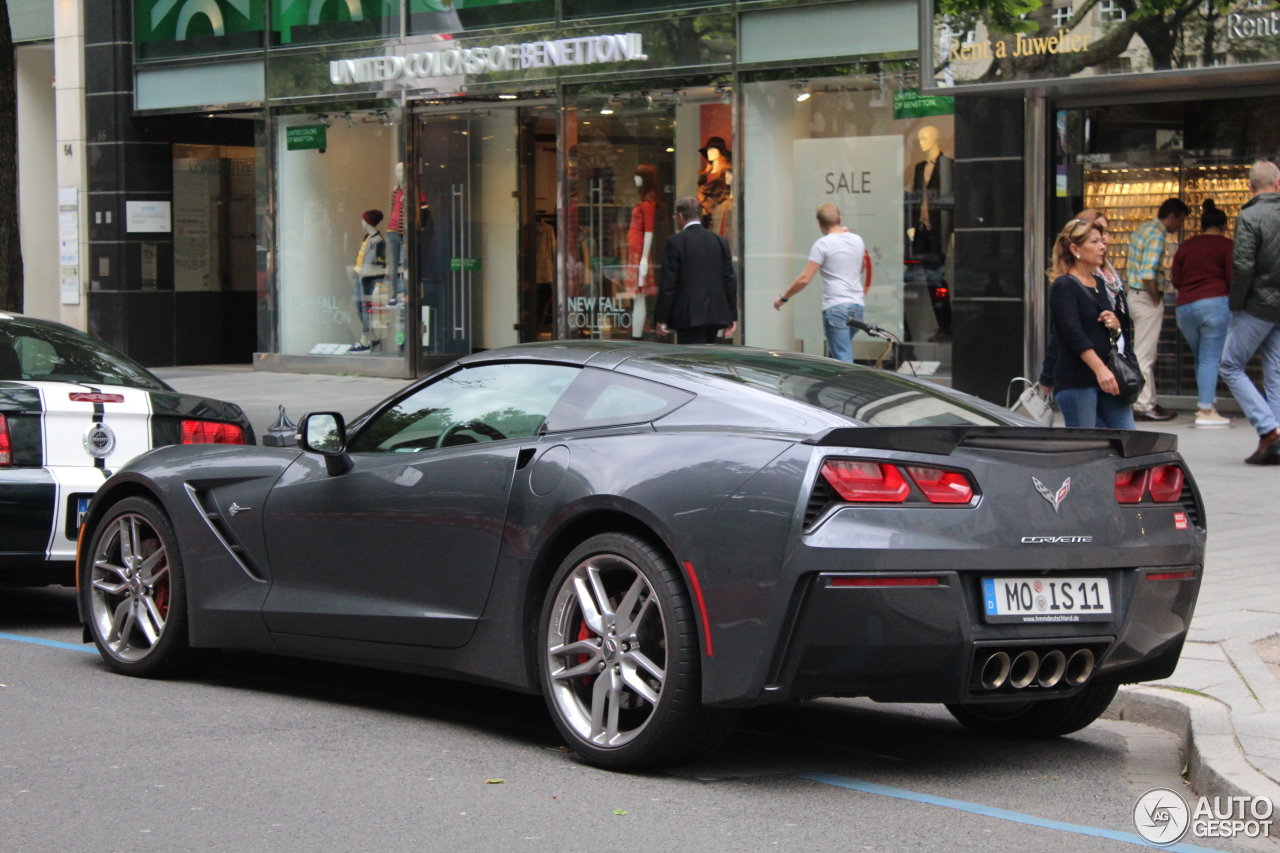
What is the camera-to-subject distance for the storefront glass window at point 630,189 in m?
17.3

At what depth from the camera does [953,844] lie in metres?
4.37

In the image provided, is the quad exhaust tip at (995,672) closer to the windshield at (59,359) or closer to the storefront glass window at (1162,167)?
the windshield at (59,359)

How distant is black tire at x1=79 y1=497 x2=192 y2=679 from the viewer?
20.9 ft

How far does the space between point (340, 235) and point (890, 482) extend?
1723cm

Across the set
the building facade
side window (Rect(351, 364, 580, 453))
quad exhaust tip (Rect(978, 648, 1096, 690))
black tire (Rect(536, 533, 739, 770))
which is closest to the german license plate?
quad exhaust tip (Rect(978, 648, 1096, 690))

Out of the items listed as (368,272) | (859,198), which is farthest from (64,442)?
(368,272)

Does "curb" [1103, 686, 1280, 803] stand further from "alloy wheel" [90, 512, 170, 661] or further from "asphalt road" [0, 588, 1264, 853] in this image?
"alloy wheel" [90, 512, 170, 661]

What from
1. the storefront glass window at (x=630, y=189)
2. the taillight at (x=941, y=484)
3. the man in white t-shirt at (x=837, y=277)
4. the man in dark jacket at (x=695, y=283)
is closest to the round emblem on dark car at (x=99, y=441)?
the taillight at (x=941, y=484)

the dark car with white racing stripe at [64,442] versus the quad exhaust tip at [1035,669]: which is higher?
the dark car with white racing stripe at [64,442]

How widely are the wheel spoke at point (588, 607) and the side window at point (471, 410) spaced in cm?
64

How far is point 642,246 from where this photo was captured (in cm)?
1803

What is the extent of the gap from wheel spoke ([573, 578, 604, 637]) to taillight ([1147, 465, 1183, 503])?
5.60 feet

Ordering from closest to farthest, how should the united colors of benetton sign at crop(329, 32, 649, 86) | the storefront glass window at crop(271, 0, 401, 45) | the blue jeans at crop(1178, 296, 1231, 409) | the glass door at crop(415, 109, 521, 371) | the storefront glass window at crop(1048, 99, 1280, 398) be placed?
the blue jeans at crop(1178, 296, 1231, 409) → the storefront glass window at crop(1048, 99, 1280, 398) → the united colors of benetton sign at crop(329, 32, 649, 86) → the storefront glass window at crop(271, 0, 401, 45) → the glass door at crop(415, 109, 521, 371)

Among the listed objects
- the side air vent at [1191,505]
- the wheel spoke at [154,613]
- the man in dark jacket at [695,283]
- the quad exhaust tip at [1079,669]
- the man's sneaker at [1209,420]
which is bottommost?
the wheel spoke at [154,613]
